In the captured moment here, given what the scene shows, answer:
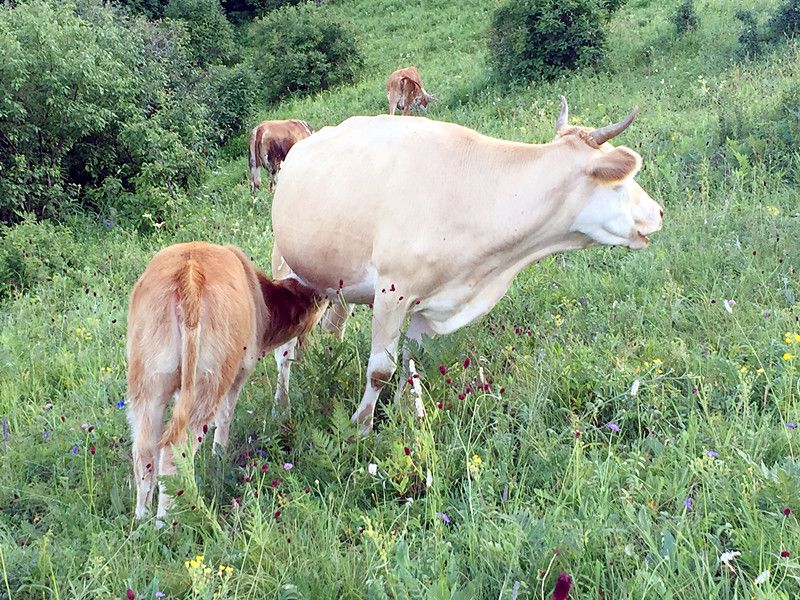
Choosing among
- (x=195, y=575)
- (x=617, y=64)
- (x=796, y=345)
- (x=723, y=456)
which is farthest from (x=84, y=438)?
(x=617, y=64)

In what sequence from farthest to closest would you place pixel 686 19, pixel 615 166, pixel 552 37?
pixel 686 19 → pixel 552 37 → pixel 615 166

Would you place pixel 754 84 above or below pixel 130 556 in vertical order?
below

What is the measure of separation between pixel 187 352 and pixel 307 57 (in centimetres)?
1916

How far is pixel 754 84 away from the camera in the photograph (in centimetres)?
939

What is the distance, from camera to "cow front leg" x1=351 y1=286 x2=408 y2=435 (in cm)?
404

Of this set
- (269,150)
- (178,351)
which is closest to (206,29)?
(269,150)

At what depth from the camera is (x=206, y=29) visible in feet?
86.1

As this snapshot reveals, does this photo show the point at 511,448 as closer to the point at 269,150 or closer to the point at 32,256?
the point at 32,256

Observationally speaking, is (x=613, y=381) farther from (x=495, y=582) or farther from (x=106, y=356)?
(x=106, y=356)

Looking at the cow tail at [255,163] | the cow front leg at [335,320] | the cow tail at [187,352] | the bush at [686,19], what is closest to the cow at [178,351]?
the cow tail at [187,352]

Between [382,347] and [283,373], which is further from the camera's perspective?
[283,373]

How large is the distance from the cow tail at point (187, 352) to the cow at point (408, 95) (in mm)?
12476

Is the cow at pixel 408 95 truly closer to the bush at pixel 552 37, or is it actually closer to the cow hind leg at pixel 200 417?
the bush at pixel 552 37

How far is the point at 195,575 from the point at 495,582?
39.1 inches
